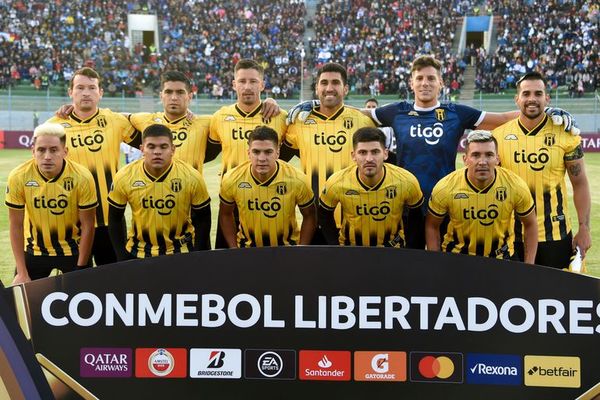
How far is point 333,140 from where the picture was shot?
19.0ft

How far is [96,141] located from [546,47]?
3176 centimetres

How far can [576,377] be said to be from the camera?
10.9 feet

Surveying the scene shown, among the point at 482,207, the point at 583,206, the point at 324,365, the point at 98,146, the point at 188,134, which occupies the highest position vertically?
the point at 188,134

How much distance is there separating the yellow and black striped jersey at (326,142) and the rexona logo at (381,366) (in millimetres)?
2484

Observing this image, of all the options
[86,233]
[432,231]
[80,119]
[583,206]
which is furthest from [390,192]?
[80,119]

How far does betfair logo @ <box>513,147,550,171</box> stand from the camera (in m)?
5.43

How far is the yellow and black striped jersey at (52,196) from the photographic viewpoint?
512 centimetres

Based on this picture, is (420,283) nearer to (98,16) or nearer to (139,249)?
(139,249)

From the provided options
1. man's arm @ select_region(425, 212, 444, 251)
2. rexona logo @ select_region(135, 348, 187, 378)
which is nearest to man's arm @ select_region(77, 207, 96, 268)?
rexona logo @ select_region(135, 348, 187, 378)

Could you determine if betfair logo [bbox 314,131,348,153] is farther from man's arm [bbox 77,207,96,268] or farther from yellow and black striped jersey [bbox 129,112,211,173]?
man's arm [bbox 77,207,96,268]

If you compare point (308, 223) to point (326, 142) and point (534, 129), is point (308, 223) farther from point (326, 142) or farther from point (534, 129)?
point (534, 129)

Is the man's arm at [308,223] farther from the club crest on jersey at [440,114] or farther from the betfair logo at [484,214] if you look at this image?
the club crest on jersey at [440,114]

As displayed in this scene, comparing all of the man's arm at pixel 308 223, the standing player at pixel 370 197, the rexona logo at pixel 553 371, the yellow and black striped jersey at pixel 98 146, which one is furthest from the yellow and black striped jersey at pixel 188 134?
the rexona logo at pixel 553 371

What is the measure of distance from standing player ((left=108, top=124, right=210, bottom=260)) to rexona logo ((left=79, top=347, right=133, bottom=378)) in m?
1.62
